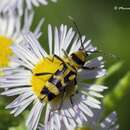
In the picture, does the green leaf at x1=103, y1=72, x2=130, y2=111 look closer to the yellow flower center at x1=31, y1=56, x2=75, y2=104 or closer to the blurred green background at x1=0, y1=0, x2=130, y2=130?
the yellow flower center at x1=31, y1=56, x2=75, y2=104

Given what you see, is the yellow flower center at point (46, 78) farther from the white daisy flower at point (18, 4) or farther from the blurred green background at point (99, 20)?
the blurred green background at point (99, 20)

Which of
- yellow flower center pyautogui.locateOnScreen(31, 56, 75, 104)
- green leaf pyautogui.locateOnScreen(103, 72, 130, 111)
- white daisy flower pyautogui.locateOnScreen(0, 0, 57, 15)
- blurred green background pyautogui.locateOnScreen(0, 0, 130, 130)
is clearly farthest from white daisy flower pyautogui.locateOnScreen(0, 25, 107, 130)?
blurred green background pyautogui.locateOnScreen(0, 0, 130, 130)

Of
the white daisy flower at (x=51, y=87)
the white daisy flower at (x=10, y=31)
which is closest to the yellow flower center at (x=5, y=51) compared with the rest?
the white daisy flower at (x=10, y=31)

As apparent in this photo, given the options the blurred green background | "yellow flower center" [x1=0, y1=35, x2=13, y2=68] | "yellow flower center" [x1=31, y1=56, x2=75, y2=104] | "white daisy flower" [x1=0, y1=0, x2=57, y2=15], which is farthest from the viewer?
the blurred green background

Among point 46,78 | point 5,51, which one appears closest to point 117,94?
point 46,78

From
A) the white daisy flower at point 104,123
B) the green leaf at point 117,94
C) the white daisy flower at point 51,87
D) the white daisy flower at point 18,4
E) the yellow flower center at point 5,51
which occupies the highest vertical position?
the white daisy flower at point 18,4

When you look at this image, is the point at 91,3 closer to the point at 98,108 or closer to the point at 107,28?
the point at 107,28

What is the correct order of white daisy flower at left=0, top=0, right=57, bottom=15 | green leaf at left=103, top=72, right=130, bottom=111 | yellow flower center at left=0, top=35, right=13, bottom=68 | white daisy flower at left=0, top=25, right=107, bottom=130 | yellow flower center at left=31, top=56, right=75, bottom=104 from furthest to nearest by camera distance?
white daisy flower at left=0, top=0, right=57, bottom=15
yellow flower center at left=0, top=35, right=13, bottom=68
green leaf at left=103, top=72, right=130, bottom=111
yellow flower center at left=31, top=56, right=75, bottom=104
white daisy flower at left=0, top=25, right=107, bottom=130

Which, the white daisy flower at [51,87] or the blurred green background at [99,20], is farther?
the blurred green background at [99,20]

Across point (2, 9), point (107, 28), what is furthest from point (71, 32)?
point (107, 28)
